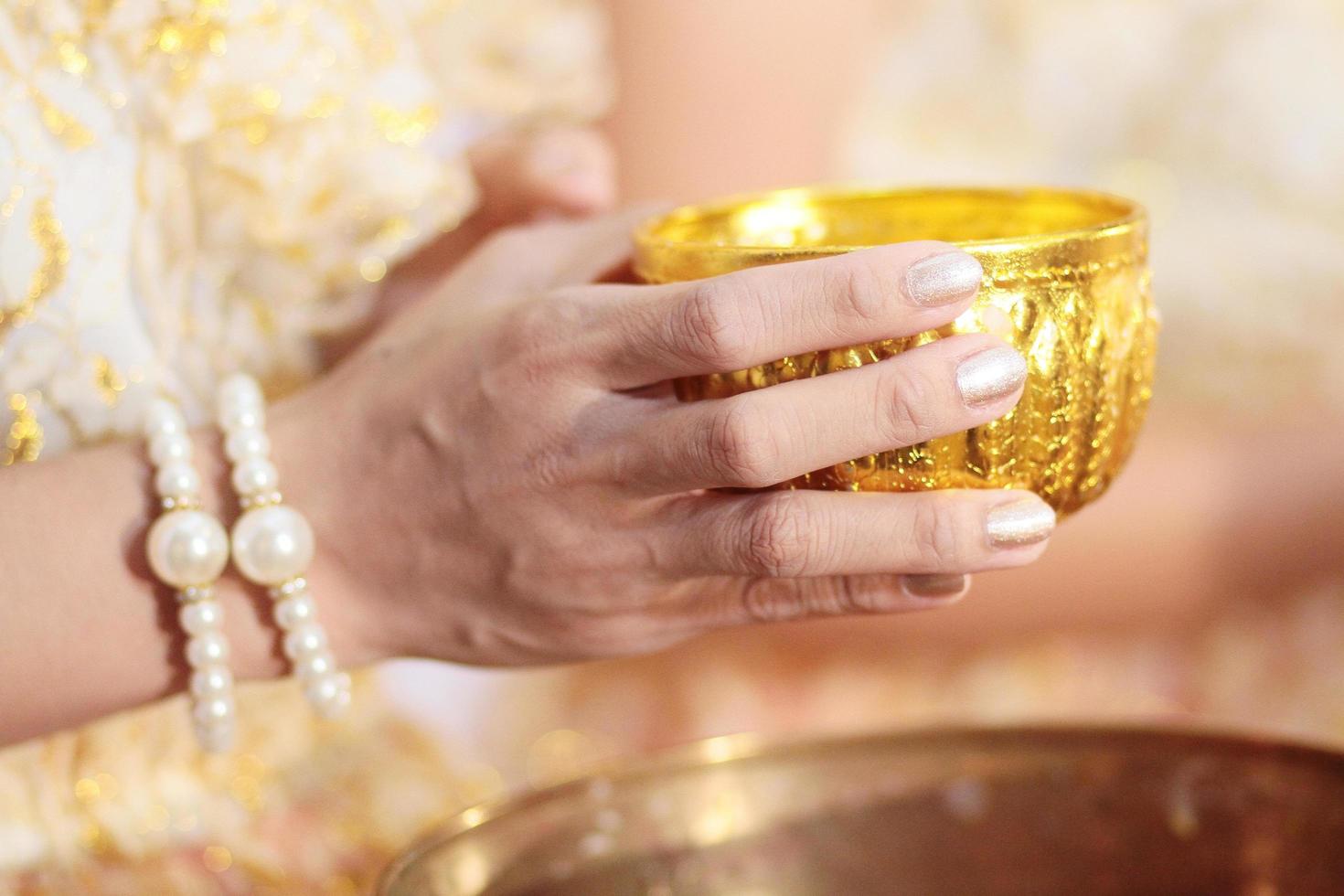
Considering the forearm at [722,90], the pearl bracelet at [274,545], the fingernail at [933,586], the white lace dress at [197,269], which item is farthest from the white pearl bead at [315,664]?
the forearm at [722,90]

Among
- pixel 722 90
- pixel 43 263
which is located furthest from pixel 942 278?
pixel 722 90

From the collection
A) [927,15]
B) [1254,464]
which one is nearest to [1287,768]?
[1254,464]

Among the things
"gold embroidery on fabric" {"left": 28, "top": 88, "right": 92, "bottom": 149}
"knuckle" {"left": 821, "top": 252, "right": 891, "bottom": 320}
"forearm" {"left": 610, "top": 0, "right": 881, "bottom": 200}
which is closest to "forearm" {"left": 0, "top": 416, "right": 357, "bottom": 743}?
"gold embroidery on fabric" {"left": 28, "top": 88, "right": 92, "bottom": 149}

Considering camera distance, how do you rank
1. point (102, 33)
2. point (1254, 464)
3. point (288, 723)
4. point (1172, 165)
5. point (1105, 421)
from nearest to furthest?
point (1105, 421), point (102, 33), point (288, 723), point (1254, 464), point (1172, 165)

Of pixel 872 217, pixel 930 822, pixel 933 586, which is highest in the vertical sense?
pixel 872 217

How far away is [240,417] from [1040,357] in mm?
282

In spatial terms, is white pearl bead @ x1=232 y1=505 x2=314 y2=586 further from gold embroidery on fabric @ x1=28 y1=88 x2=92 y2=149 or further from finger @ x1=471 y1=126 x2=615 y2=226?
finger @ x1=471 y1=126 x2=615 y2=226

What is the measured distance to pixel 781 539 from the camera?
1.30ft

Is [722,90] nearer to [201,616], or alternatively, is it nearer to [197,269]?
[197,269]

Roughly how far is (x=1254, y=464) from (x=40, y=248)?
93 cm

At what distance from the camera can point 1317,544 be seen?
3.60ft

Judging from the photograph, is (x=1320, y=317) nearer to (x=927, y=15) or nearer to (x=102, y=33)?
(x=927, y=15)

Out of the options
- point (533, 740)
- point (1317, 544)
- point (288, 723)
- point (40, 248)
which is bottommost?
point (533, 740)

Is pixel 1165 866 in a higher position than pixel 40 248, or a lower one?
lower
